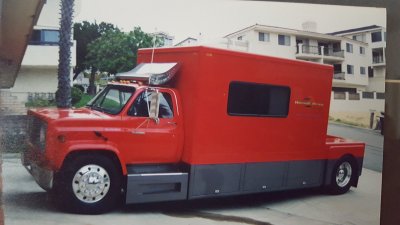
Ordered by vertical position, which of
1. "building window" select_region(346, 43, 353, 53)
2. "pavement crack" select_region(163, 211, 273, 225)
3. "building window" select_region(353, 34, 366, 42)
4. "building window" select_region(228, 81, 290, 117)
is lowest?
"pavement crack" select_region(163, 211, 273, 225)

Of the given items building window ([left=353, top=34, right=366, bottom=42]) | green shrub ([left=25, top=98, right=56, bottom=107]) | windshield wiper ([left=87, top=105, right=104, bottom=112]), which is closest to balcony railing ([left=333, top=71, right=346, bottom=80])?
building window ([left=353, top=34, right=366, bottom=42])

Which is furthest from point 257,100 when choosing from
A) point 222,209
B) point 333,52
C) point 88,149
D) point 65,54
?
point 65,54

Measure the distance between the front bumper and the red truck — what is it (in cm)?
1

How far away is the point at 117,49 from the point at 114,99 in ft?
1.89

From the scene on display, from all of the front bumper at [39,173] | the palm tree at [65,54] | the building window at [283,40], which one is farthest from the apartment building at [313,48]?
the front bumper at [39,173]

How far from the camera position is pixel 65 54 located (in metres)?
2.08

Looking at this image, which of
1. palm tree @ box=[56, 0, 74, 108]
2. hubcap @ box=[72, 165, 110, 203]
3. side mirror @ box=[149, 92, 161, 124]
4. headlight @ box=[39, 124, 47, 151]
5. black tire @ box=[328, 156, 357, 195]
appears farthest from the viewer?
black tire @ box=[328, 156, 357, 195]

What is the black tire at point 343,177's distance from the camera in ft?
9.95

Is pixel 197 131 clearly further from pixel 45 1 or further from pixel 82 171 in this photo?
pixel 45 1

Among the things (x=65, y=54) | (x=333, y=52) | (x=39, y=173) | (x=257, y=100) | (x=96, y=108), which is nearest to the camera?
(x=65, y=54)

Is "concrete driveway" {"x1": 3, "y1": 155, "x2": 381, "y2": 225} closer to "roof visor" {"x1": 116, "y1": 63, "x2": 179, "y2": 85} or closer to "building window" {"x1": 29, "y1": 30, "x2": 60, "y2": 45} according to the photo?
"building window" {"x1": 29, "y1": 30, "x2": 60, "y2": 45}

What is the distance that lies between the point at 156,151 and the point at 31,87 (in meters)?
1.03

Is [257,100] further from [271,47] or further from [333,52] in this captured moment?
[333,52]

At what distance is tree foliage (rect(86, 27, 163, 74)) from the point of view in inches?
86.7
